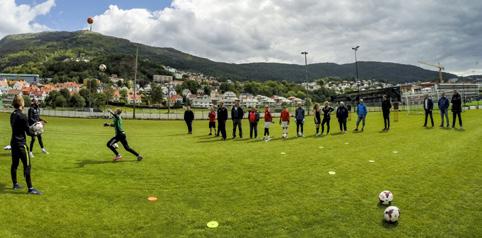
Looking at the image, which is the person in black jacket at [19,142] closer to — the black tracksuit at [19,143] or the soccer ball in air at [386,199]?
the black tracksuit at [19,143]

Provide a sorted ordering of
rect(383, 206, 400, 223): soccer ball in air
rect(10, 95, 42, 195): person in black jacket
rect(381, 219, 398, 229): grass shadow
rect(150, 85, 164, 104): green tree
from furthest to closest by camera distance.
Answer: rect(150, 85, 164, 104): green tree < rect(10, 95, 42, 195): person in black jacket < rect(383, 206, 400, 223): soccer ball in air < rect(381, 219, 398, 229): grass shadow

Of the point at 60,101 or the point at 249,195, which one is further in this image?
the point at 60,101

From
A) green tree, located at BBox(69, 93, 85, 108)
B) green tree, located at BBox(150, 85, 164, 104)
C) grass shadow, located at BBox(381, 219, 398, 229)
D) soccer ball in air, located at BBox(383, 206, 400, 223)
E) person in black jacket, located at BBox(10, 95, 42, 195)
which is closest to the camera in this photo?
grass shadow, located at BBox(381, 219, 398, 229)

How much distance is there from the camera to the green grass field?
6484 millimetres

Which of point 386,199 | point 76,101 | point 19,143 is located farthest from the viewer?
point 76,101

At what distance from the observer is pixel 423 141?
1658 centimetres

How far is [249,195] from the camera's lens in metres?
8.59

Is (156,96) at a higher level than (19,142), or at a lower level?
higher

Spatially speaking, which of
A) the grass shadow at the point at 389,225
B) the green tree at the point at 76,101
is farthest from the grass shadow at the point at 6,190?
the green tree at the point at 76,101

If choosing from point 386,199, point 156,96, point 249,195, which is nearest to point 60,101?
point 156,96

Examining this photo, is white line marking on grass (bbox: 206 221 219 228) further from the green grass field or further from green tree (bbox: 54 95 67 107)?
green tree (bbox: 54 95 67 107)

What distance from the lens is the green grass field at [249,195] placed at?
6484mm

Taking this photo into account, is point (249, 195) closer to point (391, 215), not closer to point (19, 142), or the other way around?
point (391, 215)

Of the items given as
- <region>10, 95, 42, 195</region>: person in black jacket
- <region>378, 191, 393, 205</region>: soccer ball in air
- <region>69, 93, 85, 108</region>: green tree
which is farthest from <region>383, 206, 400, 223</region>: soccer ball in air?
<region>69, 93, 85, 108</region>: green tree
